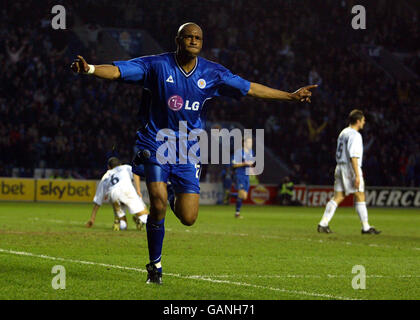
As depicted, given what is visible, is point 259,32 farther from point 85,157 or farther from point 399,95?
point 85,157

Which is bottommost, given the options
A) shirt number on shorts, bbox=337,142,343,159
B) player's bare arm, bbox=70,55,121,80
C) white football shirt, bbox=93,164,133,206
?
white football shirt, bbox=93,164,133,206

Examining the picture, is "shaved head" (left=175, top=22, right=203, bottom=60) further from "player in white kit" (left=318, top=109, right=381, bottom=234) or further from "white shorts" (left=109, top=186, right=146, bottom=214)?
"player in white kit" (left=318, top=109, right=381, bottom=234)

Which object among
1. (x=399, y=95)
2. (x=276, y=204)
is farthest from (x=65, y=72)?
(x=399, y=95)

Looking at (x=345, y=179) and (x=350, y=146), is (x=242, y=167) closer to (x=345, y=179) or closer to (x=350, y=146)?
(x=345, y=179)

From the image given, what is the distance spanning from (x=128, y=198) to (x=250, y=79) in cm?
2127

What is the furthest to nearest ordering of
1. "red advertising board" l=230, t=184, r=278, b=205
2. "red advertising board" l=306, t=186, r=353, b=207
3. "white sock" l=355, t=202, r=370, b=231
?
"red advertising board" l=306, t=186, r=353, b=207
"red advertising board" l=230, t=184, r=278, b=205
"white sock" l=355, t=202, r=370, b=231

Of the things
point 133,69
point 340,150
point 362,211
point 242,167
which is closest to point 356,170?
point 340,150

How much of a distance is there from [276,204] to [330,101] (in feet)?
23.0

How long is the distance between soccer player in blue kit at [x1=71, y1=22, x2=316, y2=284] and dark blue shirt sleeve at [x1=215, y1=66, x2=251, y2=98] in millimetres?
97

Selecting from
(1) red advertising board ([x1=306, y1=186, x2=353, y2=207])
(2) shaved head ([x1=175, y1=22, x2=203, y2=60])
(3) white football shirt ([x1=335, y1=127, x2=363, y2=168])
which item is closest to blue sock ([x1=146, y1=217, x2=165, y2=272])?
(2) shaved head ([x1=175, y1=22, x2=203, y2=60])

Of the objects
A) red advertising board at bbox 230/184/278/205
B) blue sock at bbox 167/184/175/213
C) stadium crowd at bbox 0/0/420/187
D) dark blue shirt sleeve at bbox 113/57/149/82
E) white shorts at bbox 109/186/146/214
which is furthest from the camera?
red advertising board at bbox 230/184/278/205

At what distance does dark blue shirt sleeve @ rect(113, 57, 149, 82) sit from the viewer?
8312 mm

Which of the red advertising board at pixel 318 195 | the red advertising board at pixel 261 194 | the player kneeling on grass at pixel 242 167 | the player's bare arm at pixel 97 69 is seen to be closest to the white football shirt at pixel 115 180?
the player kneeling on grass at pixel 242 167

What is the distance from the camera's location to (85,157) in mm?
32281
